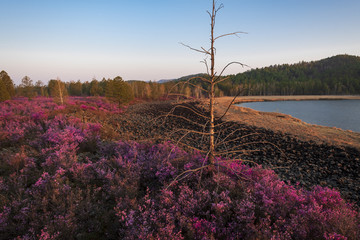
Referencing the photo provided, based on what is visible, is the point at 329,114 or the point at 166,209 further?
the point at 329,114

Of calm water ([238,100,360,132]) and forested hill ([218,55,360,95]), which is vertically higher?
forested hill ([218,55,360,95])

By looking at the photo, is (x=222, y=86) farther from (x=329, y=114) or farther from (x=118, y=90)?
(x=118, y=90)

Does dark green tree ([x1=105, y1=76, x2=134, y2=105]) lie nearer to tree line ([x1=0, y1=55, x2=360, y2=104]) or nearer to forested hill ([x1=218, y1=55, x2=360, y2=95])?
tree line ([x1=0, y1=55, x2=360, y2=104])

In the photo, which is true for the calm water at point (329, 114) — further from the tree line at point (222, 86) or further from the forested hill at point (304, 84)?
the forested hill at point (304, 84)

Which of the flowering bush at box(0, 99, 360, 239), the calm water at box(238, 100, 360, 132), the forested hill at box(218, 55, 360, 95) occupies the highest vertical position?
the forested hill at box(218, 55, 360, 95)

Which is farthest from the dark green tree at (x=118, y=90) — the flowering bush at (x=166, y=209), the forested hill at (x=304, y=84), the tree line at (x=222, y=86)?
the forested hill at (x=304, y=84)

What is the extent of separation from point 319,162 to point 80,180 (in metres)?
12.1

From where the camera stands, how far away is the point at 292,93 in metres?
121

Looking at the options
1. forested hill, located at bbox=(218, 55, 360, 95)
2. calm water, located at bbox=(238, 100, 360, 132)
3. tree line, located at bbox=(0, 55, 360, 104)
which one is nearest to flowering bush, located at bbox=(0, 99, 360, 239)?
tree line, located at bbox=(0, 55, 360, 104)

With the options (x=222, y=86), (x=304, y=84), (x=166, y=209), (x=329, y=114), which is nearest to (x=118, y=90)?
(x=166, y=209)

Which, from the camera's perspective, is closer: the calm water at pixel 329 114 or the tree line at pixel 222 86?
the tree line at pixel 222 86

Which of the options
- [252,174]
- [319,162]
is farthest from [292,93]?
[252,174]

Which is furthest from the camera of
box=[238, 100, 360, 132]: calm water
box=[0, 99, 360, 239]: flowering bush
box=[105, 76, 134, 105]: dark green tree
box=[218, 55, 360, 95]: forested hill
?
box=[218, 55, 360, 95]: forested hill

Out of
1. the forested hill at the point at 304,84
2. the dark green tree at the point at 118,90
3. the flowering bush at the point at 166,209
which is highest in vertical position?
the forested hill at the point at 304,84
